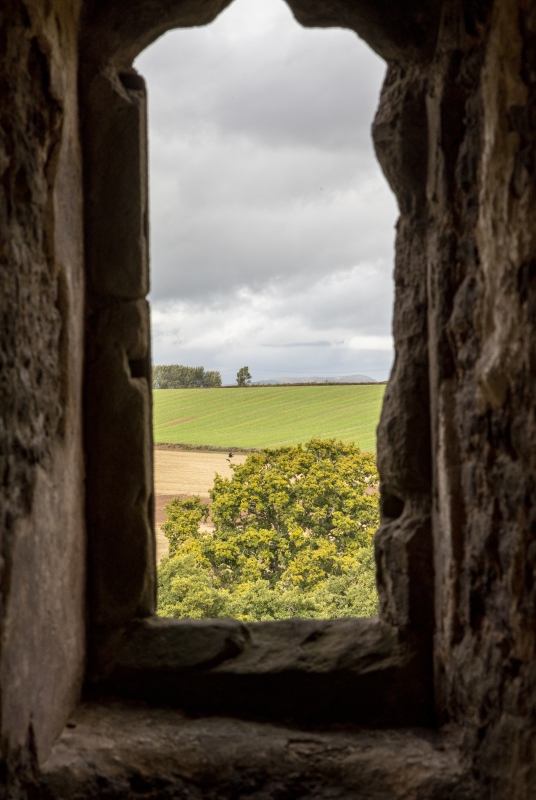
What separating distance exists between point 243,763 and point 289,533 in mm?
4940

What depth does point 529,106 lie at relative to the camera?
1.55 meters

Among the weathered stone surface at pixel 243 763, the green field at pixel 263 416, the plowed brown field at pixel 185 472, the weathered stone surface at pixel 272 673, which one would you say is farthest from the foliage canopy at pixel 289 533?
the weathered stone surface at pixel 243 763

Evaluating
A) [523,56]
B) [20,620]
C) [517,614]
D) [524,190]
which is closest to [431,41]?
[523,56]

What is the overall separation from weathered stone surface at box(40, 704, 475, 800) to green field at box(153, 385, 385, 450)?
474 centimetres

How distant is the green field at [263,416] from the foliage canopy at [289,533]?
12.1 inches

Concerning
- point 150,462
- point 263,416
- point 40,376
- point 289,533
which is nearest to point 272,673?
point 150,462

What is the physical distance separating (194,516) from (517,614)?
5.45 metres

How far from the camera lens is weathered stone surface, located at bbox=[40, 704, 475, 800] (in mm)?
1890

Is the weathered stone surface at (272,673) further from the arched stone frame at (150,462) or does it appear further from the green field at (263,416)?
the green field at (263,416)

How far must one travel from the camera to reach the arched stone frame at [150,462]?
2.22m

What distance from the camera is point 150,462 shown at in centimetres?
240

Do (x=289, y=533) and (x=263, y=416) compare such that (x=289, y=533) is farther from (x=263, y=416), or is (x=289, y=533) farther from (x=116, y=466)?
(x=116, y=466)

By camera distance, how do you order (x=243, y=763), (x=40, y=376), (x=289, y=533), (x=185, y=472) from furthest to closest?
(x=289, y=533) → (x=185, y=472) → (x=243, y=763) → (x=40, y=376)

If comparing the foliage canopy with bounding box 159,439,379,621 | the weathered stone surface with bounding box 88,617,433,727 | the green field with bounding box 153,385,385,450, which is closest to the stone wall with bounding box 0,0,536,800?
the weathered stone surface with bounding box 88,617,433,727
